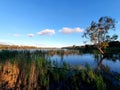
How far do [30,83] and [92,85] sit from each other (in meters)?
2.94

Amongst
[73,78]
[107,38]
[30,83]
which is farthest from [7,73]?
[107,38]

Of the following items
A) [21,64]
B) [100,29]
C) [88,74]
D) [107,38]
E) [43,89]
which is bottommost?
[43,89]

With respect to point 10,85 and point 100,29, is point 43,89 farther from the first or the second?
point 100,29

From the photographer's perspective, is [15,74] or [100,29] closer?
[15,74]

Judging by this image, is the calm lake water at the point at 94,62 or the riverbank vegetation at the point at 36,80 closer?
the riverbank vegetation at the point at 36,80

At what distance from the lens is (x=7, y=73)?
7.26 m

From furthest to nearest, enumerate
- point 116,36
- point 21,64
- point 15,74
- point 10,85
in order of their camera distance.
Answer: point 116,36 → point 21,64 → point 15,74 → point 10,85

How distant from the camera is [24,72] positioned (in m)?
→ 7.05

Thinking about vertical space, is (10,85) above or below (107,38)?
below

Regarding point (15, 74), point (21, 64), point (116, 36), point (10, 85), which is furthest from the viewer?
point (116, 36)

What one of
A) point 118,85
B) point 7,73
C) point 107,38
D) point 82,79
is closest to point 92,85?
point 82,79

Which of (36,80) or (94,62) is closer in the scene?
(36,80)

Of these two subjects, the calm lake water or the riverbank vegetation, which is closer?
the riverbank vegetation

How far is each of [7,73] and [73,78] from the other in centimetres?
341
